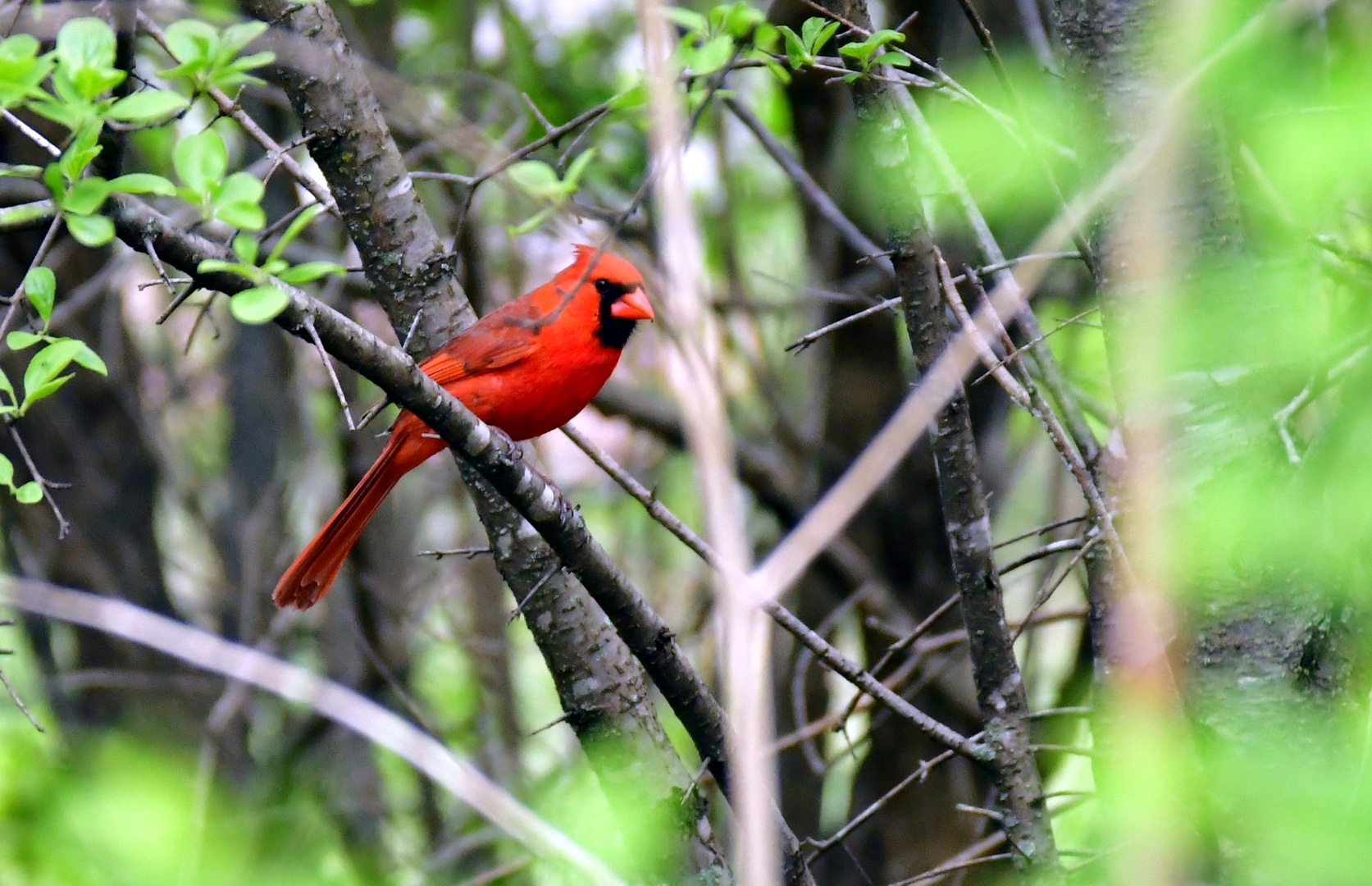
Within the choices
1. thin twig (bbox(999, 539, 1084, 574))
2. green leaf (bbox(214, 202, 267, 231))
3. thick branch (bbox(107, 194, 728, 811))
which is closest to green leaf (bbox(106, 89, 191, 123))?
green leaf (bbox(214, 202, 267, 231))

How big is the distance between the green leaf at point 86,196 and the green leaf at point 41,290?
0.31 metres

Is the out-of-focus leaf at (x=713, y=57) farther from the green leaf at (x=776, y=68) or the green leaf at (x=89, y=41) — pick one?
the green leaf at (x=89, y=41)

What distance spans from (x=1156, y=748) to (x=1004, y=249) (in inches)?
119

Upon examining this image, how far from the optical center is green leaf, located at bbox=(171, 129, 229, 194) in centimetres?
153

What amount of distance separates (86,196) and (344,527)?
2.05 metres

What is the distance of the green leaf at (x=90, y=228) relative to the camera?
150 centimetres

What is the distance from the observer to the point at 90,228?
4.98 feet

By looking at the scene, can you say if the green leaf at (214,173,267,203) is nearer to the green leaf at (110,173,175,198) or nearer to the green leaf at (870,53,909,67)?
the green leaf at (110,173,175,198)

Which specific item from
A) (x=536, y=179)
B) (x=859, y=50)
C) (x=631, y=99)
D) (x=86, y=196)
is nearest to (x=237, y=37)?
(x=86, y=196)

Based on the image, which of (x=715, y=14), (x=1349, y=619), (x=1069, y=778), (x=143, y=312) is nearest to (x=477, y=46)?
(x=143, y=312)

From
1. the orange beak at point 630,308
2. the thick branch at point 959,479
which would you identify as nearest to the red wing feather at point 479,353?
the orange beak at point 630,308

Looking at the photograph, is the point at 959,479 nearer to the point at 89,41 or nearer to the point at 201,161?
the point at 201,161

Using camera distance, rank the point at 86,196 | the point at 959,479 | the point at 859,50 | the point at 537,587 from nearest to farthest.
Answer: the point at 86,196
the point at 859,50
the point at 959,479
the point at 537,587

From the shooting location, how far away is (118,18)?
1.68 m
